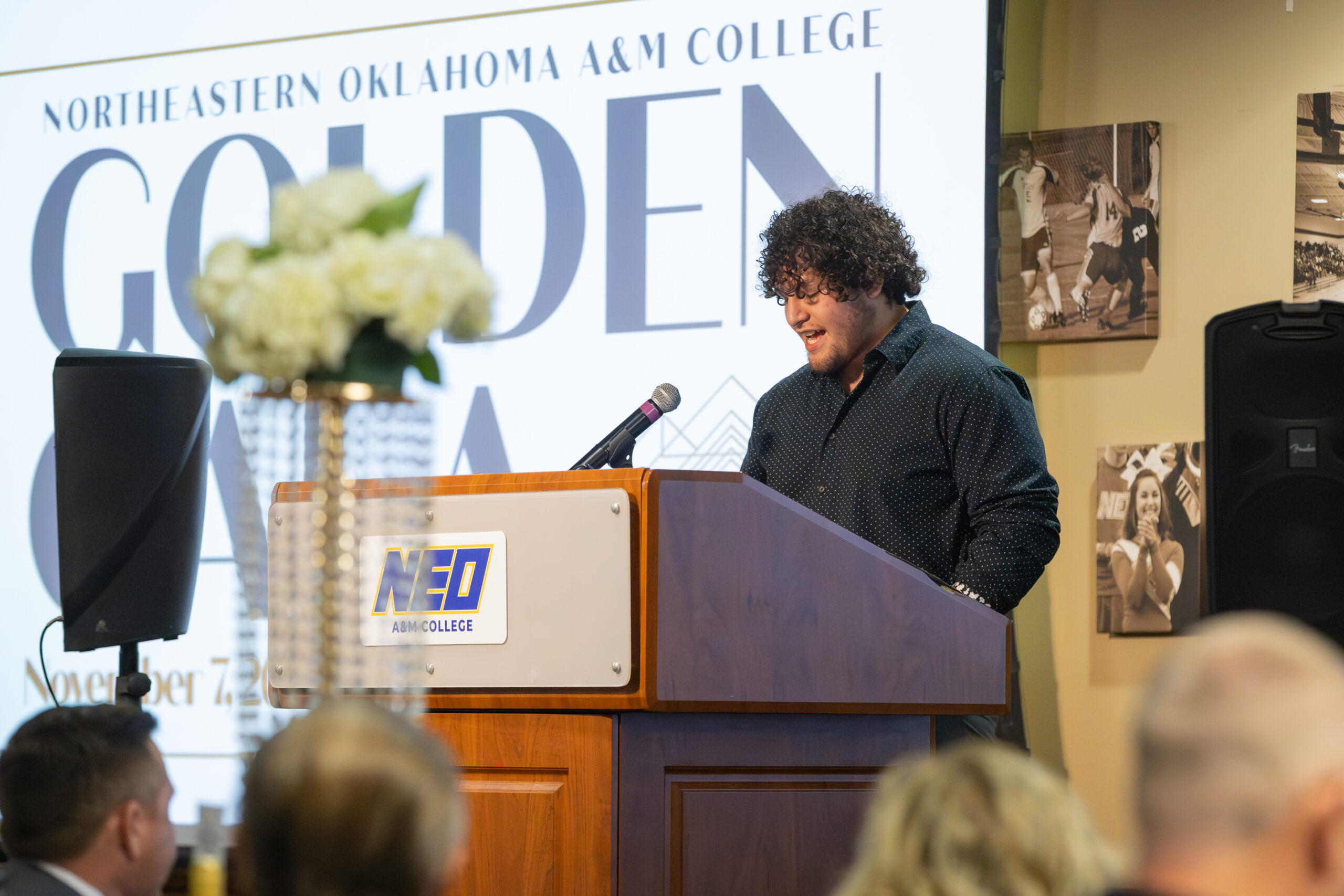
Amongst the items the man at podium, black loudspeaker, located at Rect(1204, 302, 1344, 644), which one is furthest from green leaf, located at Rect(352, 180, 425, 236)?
black loudspeaker, located at Rect(1204, 302, 1344, 644)

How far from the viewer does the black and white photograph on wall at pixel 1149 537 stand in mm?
3299

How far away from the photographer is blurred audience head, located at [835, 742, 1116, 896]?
731 millimetres

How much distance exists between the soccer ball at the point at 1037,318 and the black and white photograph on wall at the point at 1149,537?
36 centimetres

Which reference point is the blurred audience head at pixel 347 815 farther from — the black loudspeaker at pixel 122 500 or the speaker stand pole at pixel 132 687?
the black loudspeaker at pixel 122 500

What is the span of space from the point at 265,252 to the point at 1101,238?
9.02ft

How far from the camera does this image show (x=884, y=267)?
2.31 metres

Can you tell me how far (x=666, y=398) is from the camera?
6.27 feet

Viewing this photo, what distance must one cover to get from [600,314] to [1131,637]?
5.15 ft

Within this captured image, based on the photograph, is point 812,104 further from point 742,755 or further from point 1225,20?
point 742,755

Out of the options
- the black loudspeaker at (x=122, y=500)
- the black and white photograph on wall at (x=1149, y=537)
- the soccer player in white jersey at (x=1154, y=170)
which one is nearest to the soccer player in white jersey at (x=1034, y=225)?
the soccer player in white jersey at (x=1154, y=170)

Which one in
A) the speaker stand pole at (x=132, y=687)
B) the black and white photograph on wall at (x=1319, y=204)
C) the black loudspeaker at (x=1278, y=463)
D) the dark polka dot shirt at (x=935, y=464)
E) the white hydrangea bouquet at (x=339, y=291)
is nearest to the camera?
the white hydrangea bouquet at (x=339, y=291)

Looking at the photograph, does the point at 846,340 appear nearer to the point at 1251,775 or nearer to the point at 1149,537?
the point at 1149,537

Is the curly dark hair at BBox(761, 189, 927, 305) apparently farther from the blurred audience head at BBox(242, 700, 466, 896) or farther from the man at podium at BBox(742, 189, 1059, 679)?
the blurred audience head at BBox(242, 700, 466, 896)

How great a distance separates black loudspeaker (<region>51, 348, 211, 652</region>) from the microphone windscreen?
3.92 feet
